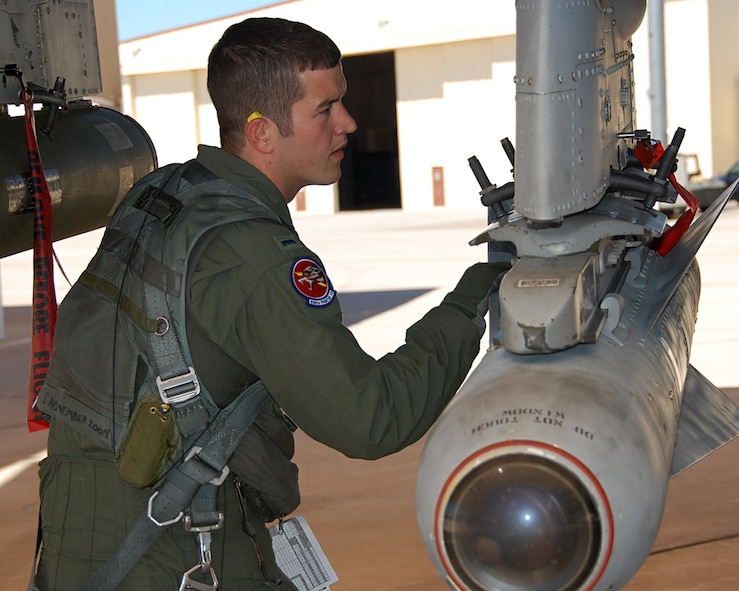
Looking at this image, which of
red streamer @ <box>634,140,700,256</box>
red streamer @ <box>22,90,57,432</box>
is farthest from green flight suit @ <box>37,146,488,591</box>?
red streamer @ <box>634,140,700,256</box>

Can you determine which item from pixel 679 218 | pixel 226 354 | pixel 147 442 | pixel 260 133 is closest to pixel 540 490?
pixel 226 354

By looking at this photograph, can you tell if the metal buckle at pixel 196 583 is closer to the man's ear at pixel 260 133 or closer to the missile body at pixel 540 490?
the missile body at pixel 540 490

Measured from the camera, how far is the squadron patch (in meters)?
2.16

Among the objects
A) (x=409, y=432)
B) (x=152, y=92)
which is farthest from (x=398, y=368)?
(x=152, y=92)

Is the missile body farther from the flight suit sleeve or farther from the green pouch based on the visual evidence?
the green pouch

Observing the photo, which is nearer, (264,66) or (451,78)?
(264,66)

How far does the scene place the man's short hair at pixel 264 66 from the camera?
7.63ft

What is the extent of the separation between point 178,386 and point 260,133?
597 millimetres

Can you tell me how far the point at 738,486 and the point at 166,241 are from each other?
12.5 feet

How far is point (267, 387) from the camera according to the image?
7.18ft

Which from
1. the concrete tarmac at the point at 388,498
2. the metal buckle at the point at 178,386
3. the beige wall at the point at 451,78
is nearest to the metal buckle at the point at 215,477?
the metal buckle at the point at 178,386

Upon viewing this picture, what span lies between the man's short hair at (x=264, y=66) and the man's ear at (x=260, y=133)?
0.04 feet

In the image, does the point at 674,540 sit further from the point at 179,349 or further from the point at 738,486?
the point at 179,349

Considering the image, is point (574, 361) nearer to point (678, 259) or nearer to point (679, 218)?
point (678, 259)
